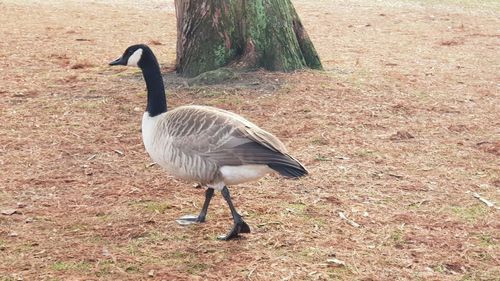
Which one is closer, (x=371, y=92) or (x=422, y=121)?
(x=422, y=121)

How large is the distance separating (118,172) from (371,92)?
4746 mm

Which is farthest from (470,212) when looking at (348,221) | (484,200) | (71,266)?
(71,266)

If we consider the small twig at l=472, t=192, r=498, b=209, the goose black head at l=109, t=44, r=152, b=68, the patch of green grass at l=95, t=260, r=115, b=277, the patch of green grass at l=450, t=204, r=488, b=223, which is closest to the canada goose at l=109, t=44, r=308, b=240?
the goose black head at l=109, t=44, r=152, b=68

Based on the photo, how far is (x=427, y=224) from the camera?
17.0 feet

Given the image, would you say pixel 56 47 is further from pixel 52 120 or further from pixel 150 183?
pixel 150 183

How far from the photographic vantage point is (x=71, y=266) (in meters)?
4.35

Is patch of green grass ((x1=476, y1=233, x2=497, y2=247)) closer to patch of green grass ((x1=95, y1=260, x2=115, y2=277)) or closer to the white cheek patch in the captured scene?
patch of green grass ((x1=95, y1=260, x2=115, y2=277))

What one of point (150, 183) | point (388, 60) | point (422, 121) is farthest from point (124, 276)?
point (388, 60)

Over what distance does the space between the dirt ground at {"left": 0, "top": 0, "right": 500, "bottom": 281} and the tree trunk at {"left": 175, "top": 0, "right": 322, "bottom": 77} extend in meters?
0.43

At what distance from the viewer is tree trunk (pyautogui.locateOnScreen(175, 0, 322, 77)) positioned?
995 cm

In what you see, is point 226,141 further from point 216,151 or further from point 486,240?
point 486,240

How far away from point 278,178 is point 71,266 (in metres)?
2.53

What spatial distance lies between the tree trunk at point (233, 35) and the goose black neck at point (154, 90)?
14.8ft

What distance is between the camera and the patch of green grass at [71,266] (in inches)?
170
